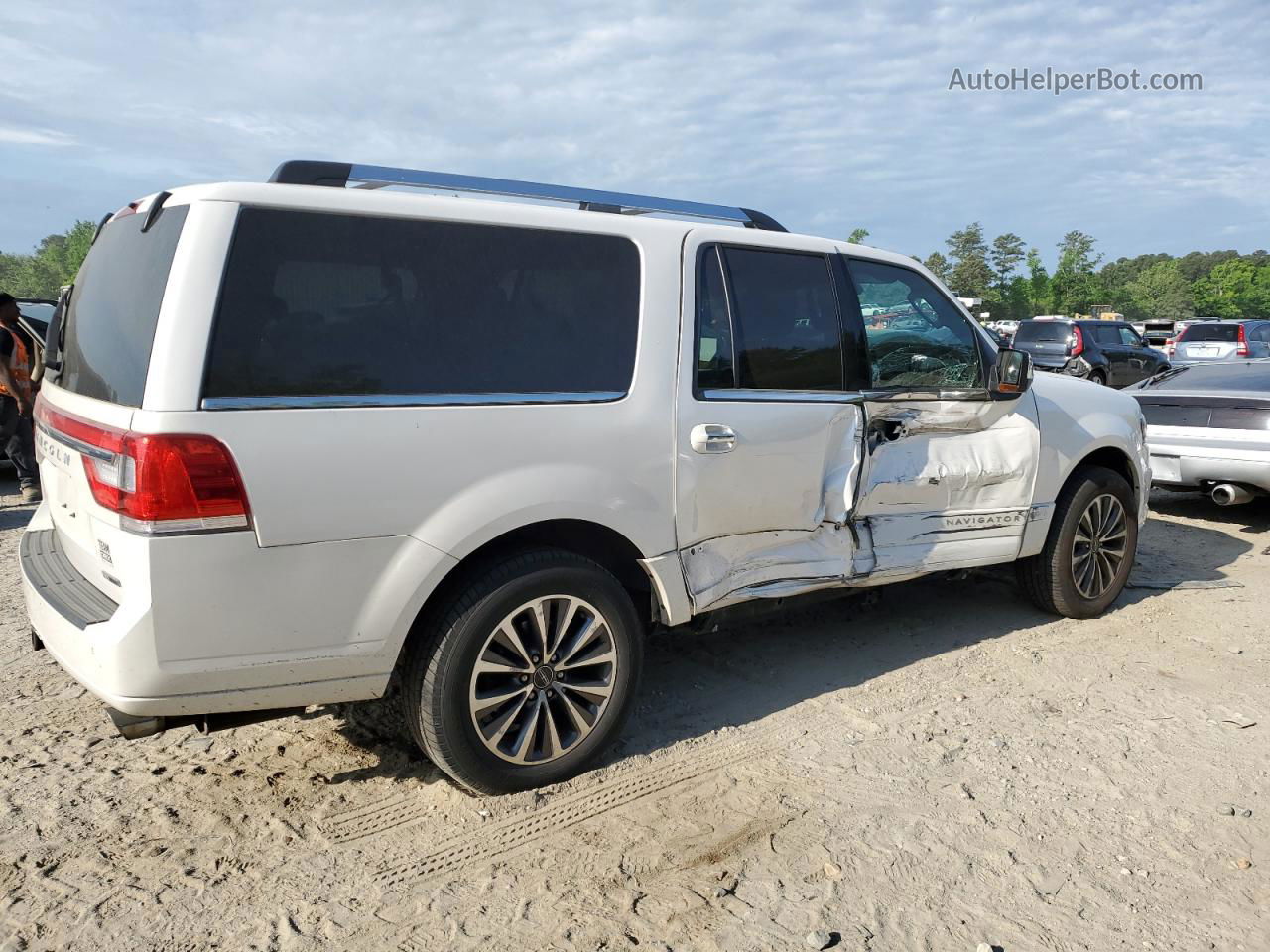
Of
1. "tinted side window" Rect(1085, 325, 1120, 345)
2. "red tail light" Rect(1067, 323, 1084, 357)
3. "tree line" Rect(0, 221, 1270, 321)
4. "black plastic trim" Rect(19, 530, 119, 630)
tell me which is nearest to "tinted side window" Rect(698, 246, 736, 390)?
"black plastic trim" Rect(19, 530, 119, 630)

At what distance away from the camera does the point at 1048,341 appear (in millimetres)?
21188

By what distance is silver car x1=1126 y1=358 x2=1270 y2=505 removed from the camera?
743 centimetres

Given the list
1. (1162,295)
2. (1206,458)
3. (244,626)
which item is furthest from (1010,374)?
(1162,295)

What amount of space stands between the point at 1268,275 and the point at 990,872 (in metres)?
Result: 117

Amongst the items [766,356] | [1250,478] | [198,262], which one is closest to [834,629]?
[766,356]

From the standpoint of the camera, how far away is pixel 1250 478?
738 cm

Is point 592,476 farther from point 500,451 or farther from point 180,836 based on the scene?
point 180,836

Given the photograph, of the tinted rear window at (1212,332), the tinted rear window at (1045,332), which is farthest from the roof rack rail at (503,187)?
the tinted rear window at (1212,332)

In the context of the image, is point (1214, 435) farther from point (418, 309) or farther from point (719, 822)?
point (418, 309)

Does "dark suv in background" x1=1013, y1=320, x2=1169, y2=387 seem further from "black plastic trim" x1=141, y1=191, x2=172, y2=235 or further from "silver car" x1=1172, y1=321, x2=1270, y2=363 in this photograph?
"black plastic trim" x1=141, y1=191, x2=172, y2=235

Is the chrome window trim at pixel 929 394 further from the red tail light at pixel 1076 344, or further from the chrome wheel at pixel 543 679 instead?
the red tail light at pixel 1076 344

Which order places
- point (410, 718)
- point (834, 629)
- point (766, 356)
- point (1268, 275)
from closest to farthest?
1. point (410, 718)
2. point (766, 356)
3. point (834, 629)
4. point (1268, 275)

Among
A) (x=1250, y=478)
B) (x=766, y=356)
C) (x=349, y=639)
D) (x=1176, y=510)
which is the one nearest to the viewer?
(x=349, y=639)

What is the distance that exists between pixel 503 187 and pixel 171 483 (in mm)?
1626
